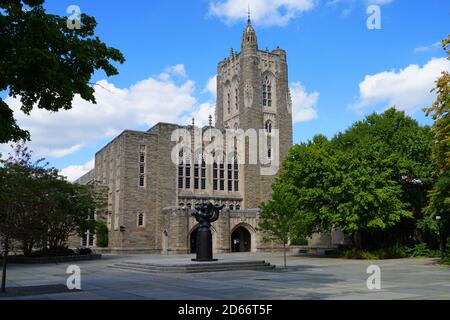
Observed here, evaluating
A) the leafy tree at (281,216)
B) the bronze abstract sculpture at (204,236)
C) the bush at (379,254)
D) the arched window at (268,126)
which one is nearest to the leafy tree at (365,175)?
the bush at (379,254)

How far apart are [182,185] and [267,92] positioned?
17.0 meters

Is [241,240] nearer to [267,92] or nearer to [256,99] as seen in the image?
[256,99]

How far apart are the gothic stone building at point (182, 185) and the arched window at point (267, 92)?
13 centimetres

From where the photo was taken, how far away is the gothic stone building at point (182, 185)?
46750 millimetres

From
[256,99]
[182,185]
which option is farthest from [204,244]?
[256,99]

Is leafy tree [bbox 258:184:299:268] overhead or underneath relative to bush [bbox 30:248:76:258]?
overhead

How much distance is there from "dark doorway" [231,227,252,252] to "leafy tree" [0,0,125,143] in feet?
134

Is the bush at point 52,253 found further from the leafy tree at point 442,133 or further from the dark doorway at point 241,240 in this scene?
the leafy tree at point 442,133

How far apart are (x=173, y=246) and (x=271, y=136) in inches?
727

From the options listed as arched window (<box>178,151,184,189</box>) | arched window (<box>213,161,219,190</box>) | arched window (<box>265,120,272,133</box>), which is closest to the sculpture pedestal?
arched window (<box>178,151,184,189</box>)

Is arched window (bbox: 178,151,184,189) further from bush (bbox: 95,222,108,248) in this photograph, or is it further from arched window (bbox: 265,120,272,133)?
arched window (bbox: 265,120,272,133)

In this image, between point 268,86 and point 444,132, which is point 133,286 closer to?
point 444,132

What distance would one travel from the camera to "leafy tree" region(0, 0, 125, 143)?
10.3 m
